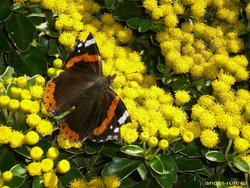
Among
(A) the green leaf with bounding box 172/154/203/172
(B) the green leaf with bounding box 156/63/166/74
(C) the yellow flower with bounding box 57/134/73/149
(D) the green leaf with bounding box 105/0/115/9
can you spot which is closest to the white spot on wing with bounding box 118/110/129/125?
(C) the yellow flower with bounding box 57/134/73/149

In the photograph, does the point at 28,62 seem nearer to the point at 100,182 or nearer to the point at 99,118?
the point at 99,118

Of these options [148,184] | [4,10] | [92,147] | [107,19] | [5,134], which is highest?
[4,10]

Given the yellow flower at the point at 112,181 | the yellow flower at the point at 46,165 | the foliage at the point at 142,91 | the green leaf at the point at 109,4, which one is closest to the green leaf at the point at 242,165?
the foliage at the point at 142,91

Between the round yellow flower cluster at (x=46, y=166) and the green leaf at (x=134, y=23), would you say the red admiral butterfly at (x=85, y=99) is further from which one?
the green leaf at (x=134, y=23)

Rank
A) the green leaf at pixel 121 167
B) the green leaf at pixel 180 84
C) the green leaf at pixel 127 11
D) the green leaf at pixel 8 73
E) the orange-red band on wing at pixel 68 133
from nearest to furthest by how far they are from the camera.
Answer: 1. the orange-red band on wing at pixel 68 133
2. the green leaf at pixel 121 167
3. the green leaf at pixel 8 73
4. the green leaf at pixel 180 84
5. the green leaf at pixel 127 11

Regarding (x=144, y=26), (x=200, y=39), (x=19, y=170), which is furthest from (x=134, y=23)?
(x=19, y=170)

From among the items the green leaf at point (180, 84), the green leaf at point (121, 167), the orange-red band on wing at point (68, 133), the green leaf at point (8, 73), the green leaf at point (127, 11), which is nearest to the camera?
the orange-red band on wing at point (68, 133)

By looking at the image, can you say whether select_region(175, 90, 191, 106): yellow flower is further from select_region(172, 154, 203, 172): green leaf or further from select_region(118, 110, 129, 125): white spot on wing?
select_region(118, 110, 129, 125): white spot on wing
